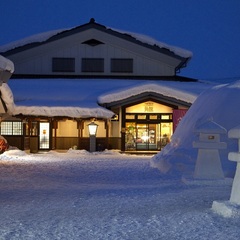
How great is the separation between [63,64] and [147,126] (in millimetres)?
7347

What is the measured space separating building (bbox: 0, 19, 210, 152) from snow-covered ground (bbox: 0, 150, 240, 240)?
38.5 feet

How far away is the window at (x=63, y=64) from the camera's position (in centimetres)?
3216

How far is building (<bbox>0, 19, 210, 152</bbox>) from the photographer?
2681 cm

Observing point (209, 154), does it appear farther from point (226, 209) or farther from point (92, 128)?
point (92, 128)

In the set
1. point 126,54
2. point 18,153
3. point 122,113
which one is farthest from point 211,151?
point 126,54

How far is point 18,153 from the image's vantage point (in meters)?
23.4

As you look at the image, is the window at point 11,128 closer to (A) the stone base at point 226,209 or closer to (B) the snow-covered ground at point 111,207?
(B) the snow-covered ground at point 111,207

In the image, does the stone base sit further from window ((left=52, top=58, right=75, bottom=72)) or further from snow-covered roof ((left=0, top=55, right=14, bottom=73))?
window ((left=52, top=58, right=75, bottom=72))

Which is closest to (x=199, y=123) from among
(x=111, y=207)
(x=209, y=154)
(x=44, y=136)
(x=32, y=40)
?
(x=209, y=154)

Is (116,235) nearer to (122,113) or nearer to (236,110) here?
(236,110)

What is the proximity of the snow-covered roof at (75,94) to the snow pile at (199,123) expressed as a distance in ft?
25.2

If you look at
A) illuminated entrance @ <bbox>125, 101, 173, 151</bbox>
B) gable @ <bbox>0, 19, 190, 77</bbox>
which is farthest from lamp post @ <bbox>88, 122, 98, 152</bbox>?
gable @ <bbox>0, 19, 190, 77</bbox>

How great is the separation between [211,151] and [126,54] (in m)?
20.6

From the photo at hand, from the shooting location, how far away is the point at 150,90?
27.0 m
